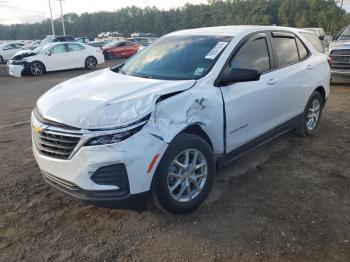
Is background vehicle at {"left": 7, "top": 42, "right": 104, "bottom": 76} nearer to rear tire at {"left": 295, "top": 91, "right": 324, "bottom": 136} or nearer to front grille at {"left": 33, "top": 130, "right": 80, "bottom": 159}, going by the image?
rear tire at {"left": 295, "top": 91, "right": 324, "bottom": 136}

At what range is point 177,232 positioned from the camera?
10.8 feet

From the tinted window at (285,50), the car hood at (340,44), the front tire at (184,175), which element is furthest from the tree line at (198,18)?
the front tire at (184,175)

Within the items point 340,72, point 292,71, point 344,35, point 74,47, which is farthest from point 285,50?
point 74,47

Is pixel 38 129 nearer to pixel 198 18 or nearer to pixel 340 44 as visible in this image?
pixel 340 44

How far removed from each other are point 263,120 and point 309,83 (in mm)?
1429

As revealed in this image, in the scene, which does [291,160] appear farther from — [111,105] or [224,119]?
[111,105]

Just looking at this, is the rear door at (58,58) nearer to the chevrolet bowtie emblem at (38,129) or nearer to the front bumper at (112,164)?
the chevrolet bowtie emblem at (38,129)

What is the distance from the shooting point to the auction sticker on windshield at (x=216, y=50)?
12.7ft

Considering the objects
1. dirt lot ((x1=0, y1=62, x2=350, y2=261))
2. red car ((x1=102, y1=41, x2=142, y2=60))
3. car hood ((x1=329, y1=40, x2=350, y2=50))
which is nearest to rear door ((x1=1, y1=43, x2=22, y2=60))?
red car ((x1=102, y1=41, x2=142, y2=60))

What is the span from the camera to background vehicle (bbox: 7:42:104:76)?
16.0 meters

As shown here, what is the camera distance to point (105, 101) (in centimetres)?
315

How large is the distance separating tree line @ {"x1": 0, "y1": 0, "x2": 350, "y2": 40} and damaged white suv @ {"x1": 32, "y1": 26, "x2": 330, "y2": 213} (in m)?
61.2

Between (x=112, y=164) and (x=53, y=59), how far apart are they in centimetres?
1513

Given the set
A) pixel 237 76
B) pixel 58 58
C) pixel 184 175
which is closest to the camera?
pixel 184 175
